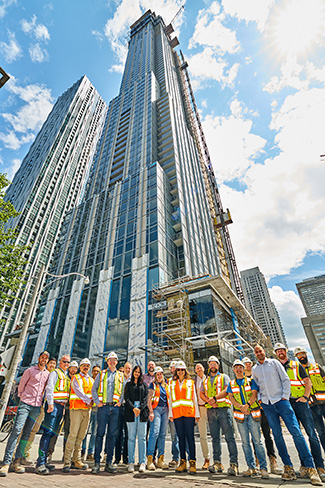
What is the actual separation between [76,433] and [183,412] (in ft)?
7.19

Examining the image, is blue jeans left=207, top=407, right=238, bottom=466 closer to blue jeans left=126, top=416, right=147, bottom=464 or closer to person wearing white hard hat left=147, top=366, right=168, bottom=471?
person wearing white hard hat left=147, top=366, right=168, bottom=471

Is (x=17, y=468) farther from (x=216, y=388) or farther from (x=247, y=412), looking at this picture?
(x=247, y=412)

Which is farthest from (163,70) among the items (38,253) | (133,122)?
(38,253)

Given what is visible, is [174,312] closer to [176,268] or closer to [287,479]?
[176,268]

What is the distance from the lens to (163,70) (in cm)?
5666

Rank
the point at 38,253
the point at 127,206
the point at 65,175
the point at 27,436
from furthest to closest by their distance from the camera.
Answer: the point at 65,175 → the point at 38,253 → the point at 127,206 → the point at 27,436

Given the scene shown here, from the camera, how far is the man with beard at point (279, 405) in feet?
12.7

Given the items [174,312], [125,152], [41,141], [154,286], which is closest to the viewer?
[174,312]

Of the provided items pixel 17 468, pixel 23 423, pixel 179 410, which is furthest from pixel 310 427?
pixel 23 423

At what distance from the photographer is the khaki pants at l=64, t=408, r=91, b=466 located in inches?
195

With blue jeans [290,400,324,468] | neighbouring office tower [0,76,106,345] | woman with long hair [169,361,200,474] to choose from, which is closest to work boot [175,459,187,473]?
woman with long hair [169,361,200,474]

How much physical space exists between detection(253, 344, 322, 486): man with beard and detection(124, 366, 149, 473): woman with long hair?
2.27 metres

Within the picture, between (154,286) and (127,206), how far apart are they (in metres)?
13.4

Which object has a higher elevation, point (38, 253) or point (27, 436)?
point (38, 253)
